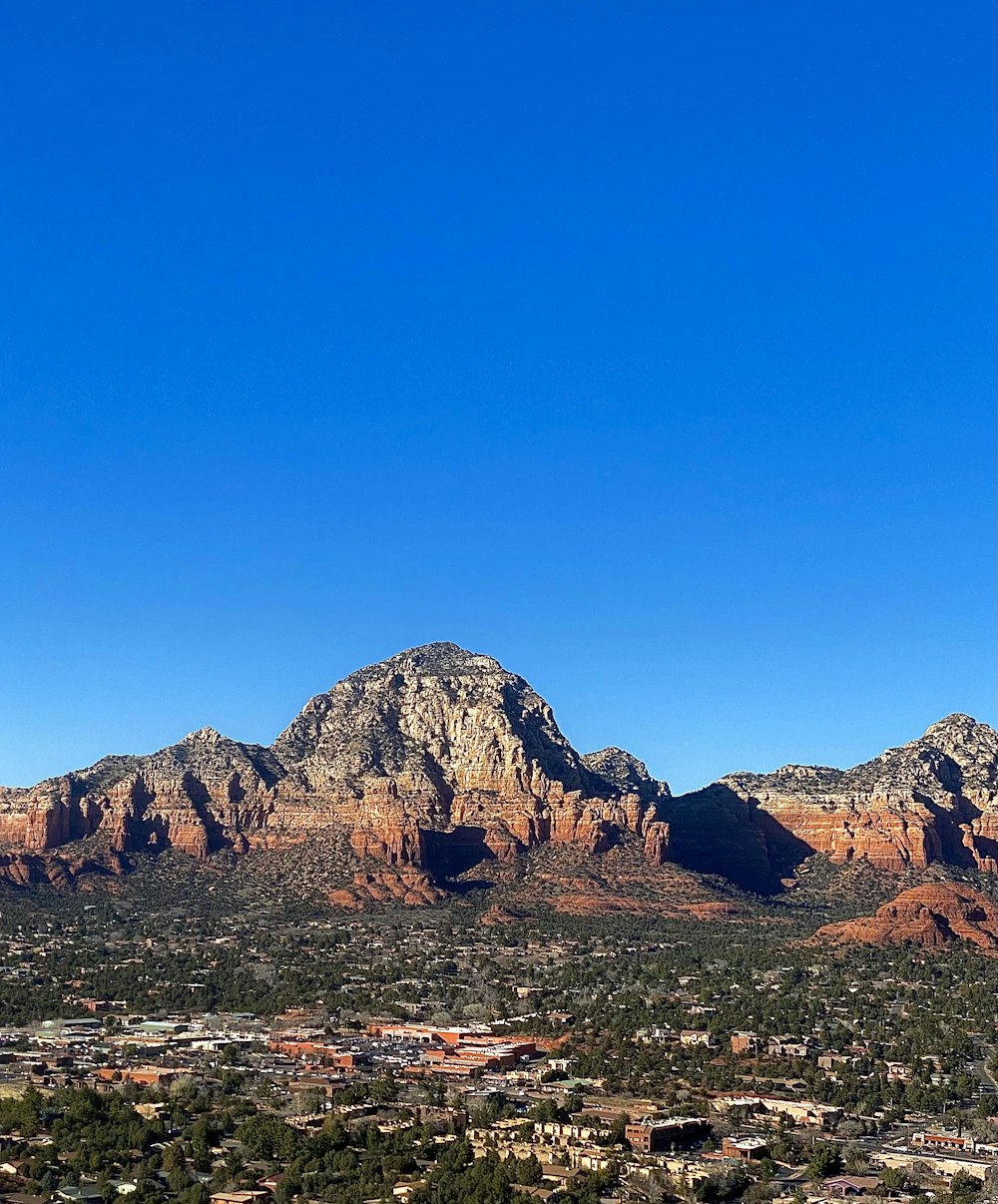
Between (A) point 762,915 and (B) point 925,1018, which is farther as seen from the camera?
(A) point 762,915

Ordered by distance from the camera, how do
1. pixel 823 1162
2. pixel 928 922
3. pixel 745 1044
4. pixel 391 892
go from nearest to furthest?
pixel 823 1162
pixel 745 1044
pixel 928 922
pixel 391 892

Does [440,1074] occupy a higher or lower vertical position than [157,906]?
lower

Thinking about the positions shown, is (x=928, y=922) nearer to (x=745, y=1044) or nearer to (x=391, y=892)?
(x=745, y=1044)

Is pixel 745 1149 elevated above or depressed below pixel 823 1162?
above

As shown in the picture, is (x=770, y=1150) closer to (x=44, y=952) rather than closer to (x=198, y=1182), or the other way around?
(x=198, y=1182)

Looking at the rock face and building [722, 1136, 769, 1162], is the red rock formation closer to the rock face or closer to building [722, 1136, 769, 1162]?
the rock face

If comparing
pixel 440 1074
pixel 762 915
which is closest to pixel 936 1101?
pixel 440 1074

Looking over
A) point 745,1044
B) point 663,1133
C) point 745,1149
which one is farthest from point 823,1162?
point 745,1044

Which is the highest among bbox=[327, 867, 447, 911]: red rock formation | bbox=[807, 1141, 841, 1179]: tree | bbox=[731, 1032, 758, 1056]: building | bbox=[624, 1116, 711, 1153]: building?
bbox=[327, 867, 447, 911]: red rock formation

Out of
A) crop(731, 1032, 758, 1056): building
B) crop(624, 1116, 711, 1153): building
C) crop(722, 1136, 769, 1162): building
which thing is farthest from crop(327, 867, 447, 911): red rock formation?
crop(722, 1136, 769, 1162): building
